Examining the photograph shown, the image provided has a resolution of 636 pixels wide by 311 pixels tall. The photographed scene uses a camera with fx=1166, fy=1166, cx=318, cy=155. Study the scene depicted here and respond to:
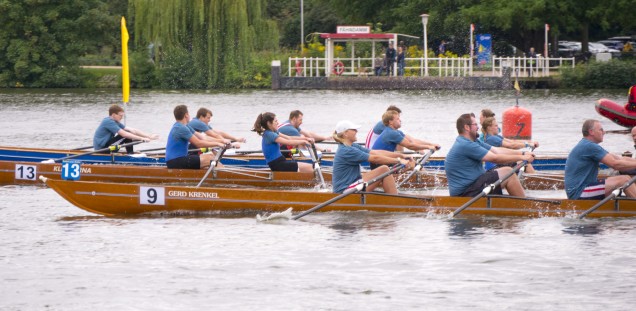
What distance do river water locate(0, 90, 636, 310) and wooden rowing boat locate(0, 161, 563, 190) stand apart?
507 mm

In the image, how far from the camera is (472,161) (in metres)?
17.0

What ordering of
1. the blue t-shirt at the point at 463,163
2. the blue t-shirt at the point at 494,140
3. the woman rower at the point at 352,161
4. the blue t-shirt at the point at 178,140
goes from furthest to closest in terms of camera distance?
the blue t-shirt at the point at 178,140
the blue t-shirt at the point at 494,140
the woman rower at the point at 352,161
the blue t-shirt at the point at 463,163

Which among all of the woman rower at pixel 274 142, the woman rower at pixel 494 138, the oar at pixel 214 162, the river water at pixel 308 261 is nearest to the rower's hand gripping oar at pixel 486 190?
the river water at pixel 308 261

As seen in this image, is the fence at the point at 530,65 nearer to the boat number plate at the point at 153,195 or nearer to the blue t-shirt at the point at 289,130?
the blue t-shirt at the point at 289,130

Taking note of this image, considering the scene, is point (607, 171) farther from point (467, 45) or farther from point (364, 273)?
point (467, 45)

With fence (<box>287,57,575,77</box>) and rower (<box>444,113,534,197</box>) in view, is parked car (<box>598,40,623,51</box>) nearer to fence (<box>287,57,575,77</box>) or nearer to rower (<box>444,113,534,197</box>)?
fence (<box>287,57,575,77</box>)

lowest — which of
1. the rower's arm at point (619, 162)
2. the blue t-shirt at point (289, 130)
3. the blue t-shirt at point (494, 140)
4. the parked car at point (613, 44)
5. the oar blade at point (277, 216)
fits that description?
the oar blade at point (277, 216)

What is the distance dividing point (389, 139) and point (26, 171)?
751cm

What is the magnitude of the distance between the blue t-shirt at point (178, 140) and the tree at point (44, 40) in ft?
174

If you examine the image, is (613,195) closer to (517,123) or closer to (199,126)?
(199,126)

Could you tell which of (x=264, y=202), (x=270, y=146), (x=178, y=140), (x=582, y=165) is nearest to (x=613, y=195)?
(x=582, y=165)

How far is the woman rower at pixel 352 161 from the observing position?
17.4 metres

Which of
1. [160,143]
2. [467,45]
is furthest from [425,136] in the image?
[467,45]

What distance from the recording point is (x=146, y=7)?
61031 millimetres
